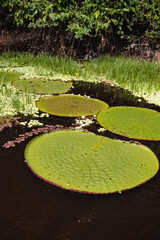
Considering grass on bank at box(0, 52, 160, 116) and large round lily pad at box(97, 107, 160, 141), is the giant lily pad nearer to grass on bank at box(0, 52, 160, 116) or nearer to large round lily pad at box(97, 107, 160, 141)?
→ grass on bank at box(0, 52, 160, 116)

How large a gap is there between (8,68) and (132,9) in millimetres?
2338

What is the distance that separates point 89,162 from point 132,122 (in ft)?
2.35

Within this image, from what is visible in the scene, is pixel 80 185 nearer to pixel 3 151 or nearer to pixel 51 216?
pixel 51 216

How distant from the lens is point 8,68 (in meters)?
3.72

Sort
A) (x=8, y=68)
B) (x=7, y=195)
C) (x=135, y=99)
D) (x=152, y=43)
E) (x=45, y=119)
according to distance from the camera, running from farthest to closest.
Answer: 1. (x=152, y=43)
2. (x=8, y=68)
3. (x=135, y=99)
4. (x=45, y=119)
5. (x=7, y=195)

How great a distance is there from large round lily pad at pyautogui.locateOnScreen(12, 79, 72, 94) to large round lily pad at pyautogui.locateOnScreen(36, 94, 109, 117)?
0.77 feet

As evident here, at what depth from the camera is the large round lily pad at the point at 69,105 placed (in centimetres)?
207

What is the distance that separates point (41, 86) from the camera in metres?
2.76

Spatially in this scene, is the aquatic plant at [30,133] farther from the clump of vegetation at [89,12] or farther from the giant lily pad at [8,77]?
the clump of vegetation at [89,12]

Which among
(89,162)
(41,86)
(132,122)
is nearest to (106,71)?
(41,86)

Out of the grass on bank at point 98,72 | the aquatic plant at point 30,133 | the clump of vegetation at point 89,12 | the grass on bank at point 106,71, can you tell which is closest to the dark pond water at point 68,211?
the aquatic plant at point 30,133

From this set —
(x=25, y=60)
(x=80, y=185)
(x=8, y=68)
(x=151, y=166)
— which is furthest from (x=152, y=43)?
(x=80, y=185)

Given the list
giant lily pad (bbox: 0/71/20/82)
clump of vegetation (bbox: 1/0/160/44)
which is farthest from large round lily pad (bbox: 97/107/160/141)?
clump of vegetation (bbox: 1/0/160/44)

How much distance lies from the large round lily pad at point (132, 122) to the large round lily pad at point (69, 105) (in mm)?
138
